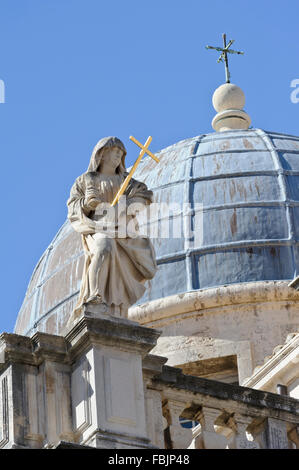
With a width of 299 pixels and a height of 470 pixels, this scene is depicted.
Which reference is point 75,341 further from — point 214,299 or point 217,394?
point 214,299

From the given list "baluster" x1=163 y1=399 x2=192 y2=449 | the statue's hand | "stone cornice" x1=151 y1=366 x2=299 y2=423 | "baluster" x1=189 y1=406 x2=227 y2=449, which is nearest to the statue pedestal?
"stone cornice" x1=151 y1=366 x2=299 y2=423

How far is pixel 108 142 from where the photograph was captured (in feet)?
74.3

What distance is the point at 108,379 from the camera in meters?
20.7

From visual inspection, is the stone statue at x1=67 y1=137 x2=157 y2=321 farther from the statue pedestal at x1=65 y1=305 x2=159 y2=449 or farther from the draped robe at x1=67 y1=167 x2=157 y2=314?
the statue pedestal at x1=65 y1=305 x2=159 y2=449

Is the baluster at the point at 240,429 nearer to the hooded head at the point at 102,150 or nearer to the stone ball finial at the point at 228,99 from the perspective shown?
the hooded head at the point at 102,150

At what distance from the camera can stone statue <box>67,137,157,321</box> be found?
853 inches

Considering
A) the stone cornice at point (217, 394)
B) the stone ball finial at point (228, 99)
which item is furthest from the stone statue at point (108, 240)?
the stone ball finial at point (228, 99)

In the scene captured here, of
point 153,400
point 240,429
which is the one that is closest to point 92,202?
point 153,400

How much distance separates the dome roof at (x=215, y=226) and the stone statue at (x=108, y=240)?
1098 centimetres

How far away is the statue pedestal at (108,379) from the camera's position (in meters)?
20.4

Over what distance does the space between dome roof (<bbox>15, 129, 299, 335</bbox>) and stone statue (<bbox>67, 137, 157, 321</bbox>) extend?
432 inches

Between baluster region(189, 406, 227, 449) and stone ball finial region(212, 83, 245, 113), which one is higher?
stone ball finial region(212, 83, 245, 113)

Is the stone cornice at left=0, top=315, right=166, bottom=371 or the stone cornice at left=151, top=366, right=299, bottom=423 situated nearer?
the stone cornice at left=0, top=315, right=166, bottom=371
